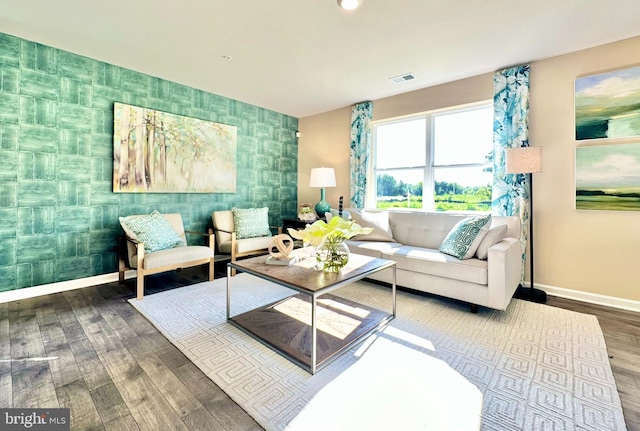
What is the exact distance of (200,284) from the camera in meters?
3.43

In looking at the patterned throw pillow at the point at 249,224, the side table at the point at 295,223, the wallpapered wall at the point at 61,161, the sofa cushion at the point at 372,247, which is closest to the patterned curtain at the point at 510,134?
the sofa cushion at the point at 372,247

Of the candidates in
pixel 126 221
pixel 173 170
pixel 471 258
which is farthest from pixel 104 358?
pixel 471 258

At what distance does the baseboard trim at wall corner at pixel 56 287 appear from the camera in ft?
9.34

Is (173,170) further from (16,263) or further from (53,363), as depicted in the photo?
(53,363)

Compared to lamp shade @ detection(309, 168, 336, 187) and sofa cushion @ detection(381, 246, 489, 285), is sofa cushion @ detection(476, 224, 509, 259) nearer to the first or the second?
sofa cushion @ detection(381, 246, 489, 285)

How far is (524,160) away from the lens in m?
2.97

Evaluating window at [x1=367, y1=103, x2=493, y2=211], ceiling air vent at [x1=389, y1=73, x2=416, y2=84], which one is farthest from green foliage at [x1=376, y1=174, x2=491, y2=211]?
ceiling air vent at [x1=389, y1=73, x2=416, y2=84]

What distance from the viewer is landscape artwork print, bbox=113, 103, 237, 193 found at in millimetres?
3527

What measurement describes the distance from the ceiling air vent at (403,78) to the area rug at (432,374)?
9.44 feet

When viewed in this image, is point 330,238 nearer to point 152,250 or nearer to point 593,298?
point 152,250

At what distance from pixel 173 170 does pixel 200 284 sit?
1.70 metres

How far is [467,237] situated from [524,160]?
1.08 m

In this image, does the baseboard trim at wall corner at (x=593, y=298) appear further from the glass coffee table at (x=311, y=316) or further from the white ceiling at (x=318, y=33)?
the white ceiling at (x=318, y=33)

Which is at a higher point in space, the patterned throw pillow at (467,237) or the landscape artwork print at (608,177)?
the landscape artwork print at (608,177)
